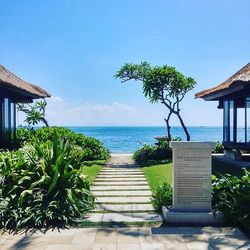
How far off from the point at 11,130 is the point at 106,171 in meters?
5.36

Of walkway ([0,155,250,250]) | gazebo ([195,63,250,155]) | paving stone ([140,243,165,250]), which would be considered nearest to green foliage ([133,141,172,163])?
gazebo ([195,63,250,155])

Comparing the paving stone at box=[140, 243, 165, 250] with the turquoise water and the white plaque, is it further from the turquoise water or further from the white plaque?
the turquoise water

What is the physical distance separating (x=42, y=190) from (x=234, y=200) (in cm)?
340

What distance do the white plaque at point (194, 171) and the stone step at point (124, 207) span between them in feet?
3.15

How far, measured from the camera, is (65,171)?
6.95m

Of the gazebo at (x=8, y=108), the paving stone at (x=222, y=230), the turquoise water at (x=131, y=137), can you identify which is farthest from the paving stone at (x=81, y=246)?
the turquoise water at (x=131, y=137)

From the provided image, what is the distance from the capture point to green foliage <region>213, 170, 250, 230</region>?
596 centimetres

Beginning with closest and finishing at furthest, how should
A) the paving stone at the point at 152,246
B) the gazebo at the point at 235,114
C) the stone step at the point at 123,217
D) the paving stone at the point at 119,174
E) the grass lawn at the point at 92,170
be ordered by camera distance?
1. the paving stone at the point at 152,246
2. the stone step at the point at 123,217
3. the grass lawn at the point at 92,170
4. the paving stone at the point at 119,174
5. the gazebo at the point at 235,114

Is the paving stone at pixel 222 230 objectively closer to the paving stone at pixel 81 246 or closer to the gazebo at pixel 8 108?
the paving stone at pixel 81 246

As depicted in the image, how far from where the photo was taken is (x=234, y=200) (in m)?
6.23

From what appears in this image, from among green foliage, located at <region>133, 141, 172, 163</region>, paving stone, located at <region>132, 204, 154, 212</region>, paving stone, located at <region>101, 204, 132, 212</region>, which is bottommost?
paving stone, located at <region>101, 204, 132, 212</region>

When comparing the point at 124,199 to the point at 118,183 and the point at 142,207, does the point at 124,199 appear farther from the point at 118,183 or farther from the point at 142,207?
the point at 118,183

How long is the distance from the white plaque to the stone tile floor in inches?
25.0

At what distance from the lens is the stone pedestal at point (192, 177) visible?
21.3 feet
